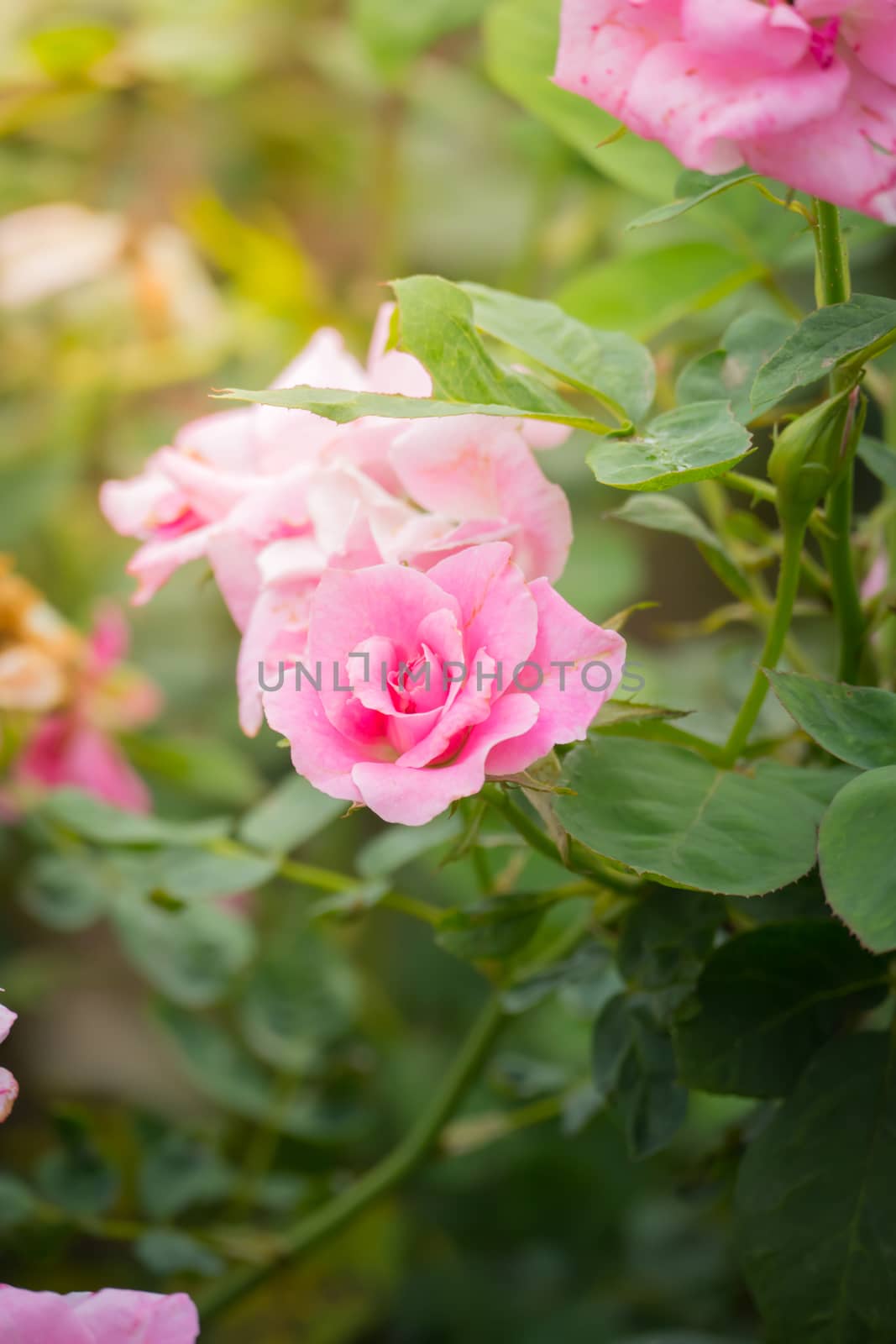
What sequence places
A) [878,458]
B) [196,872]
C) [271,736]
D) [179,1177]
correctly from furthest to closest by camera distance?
1. [271,736]
2. [179,1177]
3. [196,872]
4. [878,458]

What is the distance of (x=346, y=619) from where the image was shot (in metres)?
0.31

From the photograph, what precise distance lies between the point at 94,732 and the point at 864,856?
517 mm

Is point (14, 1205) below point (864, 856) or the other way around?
below

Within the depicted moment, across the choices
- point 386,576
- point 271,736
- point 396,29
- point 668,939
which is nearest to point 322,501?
point 386,576

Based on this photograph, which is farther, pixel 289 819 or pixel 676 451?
pixel 289 819

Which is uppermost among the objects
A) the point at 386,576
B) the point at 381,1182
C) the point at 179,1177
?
the point at 386,576

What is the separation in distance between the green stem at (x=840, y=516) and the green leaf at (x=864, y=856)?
85mm

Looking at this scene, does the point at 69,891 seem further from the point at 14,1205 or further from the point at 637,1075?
the point at 637,1075

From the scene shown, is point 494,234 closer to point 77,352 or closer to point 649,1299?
point 77,352

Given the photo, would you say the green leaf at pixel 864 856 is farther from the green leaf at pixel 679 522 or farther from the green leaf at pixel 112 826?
the green leaf at pixel 112 826

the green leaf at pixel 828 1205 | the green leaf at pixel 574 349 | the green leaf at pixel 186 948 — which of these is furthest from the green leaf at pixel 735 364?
the green leaf at pixel 186 948

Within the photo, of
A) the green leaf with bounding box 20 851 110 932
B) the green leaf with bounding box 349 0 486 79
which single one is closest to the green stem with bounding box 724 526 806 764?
the green leaf with bounding box 20 851 110 932

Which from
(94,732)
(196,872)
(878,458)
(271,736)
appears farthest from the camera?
(271,736)

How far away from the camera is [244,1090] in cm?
66
